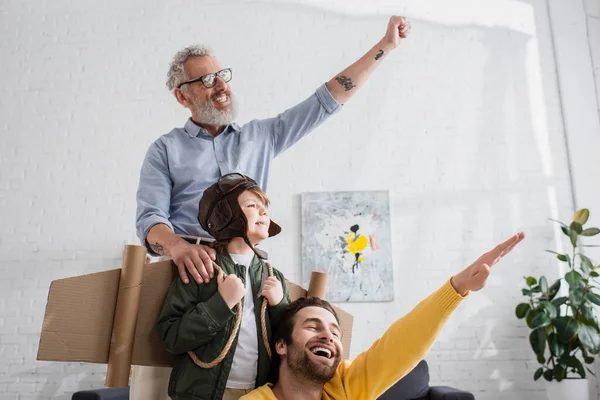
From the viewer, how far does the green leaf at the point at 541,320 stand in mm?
4090

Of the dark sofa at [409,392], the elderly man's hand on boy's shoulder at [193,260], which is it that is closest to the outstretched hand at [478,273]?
the elderly man's hand on boy's shoulder at [193,260]

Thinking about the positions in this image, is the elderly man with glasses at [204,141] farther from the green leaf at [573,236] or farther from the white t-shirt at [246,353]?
the green leaf at [573,236]

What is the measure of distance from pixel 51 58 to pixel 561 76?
4469 mm

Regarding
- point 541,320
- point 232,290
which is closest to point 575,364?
point 541,320

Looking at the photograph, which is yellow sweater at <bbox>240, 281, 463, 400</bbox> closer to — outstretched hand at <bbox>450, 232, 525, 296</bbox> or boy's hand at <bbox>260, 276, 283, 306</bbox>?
outstretched hand at <bbox>450, 232, 525, 296</bbox>

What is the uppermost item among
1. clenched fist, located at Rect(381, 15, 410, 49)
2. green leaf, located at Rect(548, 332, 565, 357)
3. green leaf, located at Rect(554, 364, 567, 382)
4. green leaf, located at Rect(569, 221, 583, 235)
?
clenched fist, located at Rect(381, 15, 410, 49)

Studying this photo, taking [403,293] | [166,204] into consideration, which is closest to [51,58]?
[403,293]

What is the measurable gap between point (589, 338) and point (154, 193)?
353 centimetres

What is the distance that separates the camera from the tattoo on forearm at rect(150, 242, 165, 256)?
1579mm

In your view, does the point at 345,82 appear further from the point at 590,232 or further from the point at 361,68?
the point at 590,232

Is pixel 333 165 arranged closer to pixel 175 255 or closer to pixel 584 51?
pixel 584 51

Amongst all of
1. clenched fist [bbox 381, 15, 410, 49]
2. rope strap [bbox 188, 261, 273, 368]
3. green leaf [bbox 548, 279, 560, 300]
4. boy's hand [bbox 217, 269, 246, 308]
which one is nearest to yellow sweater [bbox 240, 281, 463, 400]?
rope strap [bbox 188, 261, 273, 368]

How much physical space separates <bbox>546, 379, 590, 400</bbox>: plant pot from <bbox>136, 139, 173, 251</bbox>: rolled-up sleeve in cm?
351

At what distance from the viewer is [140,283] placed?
1466 mm
